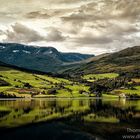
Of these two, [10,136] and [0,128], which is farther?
[0,128]

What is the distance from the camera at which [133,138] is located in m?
59.9

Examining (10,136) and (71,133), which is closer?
(10,136)

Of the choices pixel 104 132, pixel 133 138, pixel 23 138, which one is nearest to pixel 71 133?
pixel 104 132

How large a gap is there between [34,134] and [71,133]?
8213 millimetres

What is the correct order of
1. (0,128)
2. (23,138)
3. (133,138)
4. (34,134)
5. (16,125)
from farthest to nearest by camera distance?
(16,125), (0,128), (34,134), (23,138), (133,138)

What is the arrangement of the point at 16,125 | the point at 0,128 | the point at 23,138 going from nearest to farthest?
the point at 23,138, the point at 0,128, the point at 16,125

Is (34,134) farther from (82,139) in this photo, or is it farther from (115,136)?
(115,136)

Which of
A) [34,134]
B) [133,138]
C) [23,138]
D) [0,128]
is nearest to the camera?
[133,138]

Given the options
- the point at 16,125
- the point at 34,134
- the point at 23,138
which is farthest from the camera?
the point at 16,125

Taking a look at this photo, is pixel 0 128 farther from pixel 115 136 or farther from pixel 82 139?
pixel 115 136

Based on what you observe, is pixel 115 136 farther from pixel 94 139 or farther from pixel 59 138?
pixel 59 138

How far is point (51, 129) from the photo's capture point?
78812 mm

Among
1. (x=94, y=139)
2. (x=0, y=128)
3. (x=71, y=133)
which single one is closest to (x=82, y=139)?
(x=94, y=139)

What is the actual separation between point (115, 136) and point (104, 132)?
711 cm
